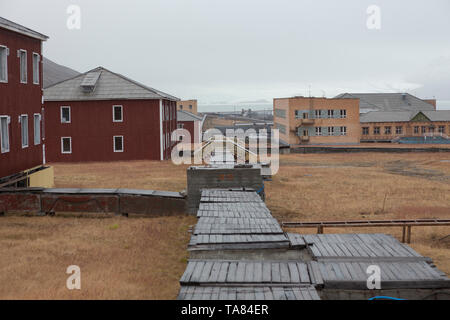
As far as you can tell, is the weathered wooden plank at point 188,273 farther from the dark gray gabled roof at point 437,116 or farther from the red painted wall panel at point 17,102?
the dark gray gabled roof at point 437,116

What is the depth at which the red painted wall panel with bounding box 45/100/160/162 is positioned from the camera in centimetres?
4138

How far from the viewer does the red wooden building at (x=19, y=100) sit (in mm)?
19859

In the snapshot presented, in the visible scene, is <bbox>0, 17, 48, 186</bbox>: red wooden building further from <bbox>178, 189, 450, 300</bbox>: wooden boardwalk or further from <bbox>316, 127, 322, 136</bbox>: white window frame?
<bbox>316, 127, 322, 136</bbox>: white window frame

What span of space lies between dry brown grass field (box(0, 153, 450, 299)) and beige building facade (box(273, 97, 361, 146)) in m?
35.9

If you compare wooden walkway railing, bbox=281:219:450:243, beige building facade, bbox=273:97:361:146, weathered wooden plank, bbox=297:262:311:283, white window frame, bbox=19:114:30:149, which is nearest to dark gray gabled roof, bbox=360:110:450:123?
beige building facade, bbox=273:97:361:146

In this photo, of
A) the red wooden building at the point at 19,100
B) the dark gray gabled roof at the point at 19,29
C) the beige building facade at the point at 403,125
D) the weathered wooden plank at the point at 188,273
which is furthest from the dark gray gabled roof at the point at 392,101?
the weathered wooden plank at the point at 188,273

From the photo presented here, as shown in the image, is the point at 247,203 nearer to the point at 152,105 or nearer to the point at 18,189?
the point at 18,189

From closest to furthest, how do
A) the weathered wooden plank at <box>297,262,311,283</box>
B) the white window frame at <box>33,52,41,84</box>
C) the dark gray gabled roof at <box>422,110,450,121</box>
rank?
the weathered wooden plank at <box>297,262,311,283</box> < the white window frame at <box>33,52,41,84</box> < the dark gray gabled roof at <box>422,110,450,121</box>

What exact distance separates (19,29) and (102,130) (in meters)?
21.2

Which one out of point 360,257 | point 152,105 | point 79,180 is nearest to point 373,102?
point 152,105

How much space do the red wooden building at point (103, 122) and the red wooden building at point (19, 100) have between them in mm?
16528

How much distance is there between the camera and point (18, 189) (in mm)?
17906

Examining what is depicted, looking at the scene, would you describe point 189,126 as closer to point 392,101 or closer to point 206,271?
point 392,101
